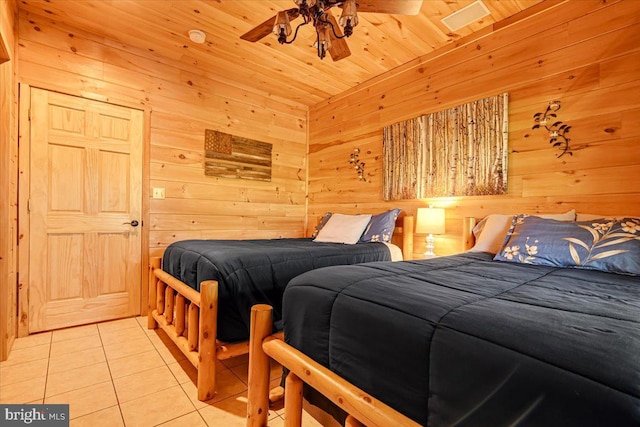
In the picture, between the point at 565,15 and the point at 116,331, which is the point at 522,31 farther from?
the point at 116,331

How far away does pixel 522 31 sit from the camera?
2469 mm

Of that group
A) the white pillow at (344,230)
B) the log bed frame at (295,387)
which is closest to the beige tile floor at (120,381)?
the log bed frame at (295,387)

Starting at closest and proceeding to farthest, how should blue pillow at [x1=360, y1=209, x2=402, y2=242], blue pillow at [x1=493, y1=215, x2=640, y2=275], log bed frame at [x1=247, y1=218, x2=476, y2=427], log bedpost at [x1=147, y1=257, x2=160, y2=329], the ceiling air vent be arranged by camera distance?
log bed frame at [x1=247, y1=218, x2=476, y2=427], blue pillow at [x1=493, y1=215, x2=640, y2=275], the ceiling air vent, log bedpost at [x1=147, y1=257, x2=160, y2=329], blue pillow at [x1=360, y1=209, x2=402, y2=242]

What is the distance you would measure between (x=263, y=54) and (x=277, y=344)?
9.31ft

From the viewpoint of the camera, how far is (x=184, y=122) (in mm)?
3328

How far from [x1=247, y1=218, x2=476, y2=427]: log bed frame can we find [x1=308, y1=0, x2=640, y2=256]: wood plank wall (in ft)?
6.91

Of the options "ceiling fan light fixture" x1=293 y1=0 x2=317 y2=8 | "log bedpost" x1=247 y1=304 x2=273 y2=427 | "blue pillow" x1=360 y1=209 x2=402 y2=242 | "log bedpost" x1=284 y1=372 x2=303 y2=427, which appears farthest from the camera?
"blue pillow" x1=360 y1=209 x2=402 y2=242

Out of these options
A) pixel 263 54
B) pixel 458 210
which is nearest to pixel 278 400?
pixel 458 210

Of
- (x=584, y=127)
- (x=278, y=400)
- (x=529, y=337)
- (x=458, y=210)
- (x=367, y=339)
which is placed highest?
(x=584, y=127)

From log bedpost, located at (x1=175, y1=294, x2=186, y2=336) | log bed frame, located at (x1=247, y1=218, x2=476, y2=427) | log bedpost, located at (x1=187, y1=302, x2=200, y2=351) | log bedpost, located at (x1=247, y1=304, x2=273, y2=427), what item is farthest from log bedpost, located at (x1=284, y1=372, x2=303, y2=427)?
log bedpost, located at (x1=175, y1=294, x2=186, y2=336)

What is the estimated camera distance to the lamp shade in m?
2.72

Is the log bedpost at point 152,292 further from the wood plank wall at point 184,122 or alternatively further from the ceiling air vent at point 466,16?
the ceiling air vent at point 466,16

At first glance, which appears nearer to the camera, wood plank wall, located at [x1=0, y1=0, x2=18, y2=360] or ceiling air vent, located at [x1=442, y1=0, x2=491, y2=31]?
wood plank wall, located at [x1=0, y1=0, x2=18, y2=360]

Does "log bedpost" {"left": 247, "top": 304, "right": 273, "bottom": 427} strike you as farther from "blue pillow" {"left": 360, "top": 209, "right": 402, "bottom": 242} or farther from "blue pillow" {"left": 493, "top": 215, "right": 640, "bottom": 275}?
"blue pillow" {"left": 360, "top": 209, "right": 402, "bottom": 242}
